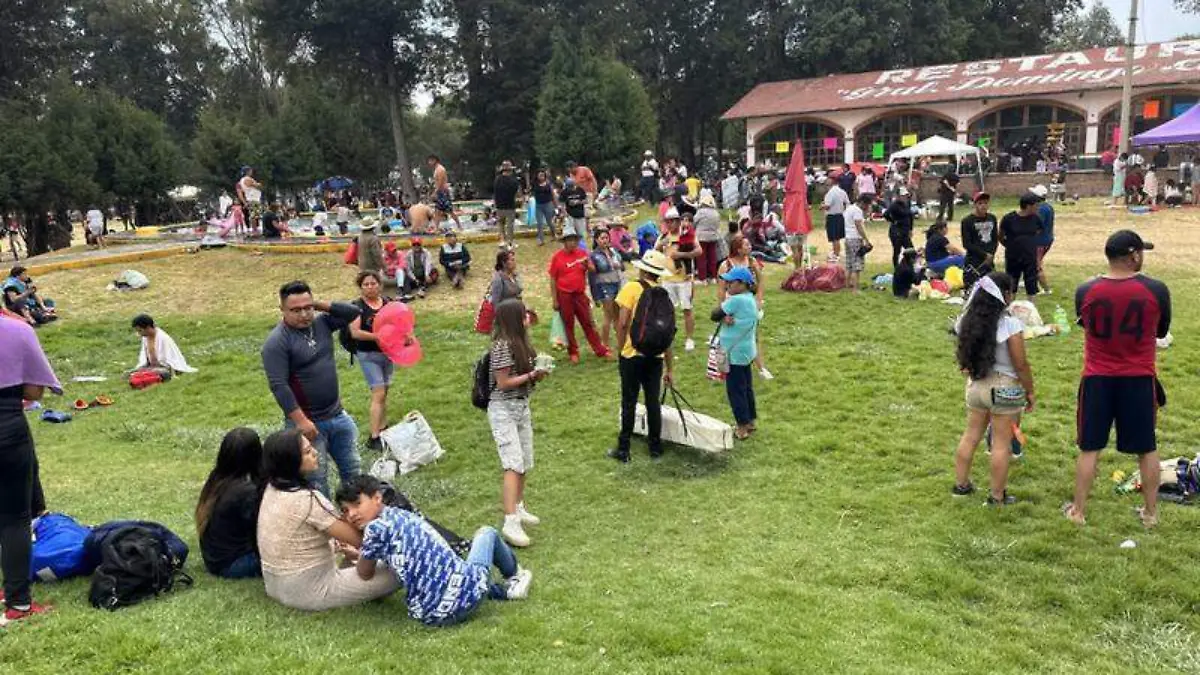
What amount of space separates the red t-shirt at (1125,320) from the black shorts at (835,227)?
9.09 metres

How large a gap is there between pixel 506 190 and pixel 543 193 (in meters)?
1.37

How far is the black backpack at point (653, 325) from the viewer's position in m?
6.82

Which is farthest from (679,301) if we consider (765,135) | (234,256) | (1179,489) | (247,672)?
(765,135)

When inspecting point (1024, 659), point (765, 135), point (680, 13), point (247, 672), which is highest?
point (680, 13)

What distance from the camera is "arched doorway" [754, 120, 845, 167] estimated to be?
37344mm

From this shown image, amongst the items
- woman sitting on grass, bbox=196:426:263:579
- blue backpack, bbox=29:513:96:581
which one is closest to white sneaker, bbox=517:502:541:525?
woman sitting on grass, bbox=196:426:263:579

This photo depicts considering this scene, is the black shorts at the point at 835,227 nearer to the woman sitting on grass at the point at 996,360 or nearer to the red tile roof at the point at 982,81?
the woman sitting on grass at the point at 996,360

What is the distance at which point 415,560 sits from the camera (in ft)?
14.5

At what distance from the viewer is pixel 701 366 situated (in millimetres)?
10305

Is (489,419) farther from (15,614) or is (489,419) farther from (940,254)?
(940,254)

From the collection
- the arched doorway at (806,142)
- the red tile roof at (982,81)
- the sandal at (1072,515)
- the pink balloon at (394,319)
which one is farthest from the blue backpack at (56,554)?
the arched doorway at (806,142)

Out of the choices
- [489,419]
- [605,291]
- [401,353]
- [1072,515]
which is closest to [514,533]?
[489,419]

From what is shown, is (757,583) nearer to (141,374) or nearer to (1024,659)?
(1024,659)

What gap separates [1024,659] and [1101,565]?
132 centimetres
